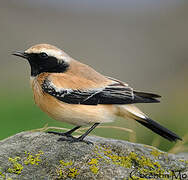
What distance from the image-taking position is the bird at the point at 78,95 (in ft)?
18.5

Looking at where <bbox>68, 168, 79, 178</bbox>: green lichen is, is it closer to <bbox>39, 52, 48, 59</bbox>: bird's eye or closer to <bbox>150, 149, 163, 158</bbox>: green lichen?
<bbox>150, 149, 163, 158</bbox>: green lichen

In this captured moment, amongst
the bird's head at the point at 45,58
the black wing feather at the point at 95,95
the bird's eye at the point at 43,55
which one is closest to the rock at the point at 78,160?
the black wing feather at the point at 95,95

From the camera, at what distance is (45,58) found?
239 inches

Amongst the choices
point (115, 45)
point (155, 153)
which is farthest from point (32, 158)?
point (115, 45)

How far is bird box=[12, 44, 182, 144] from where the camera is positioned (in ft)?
18.5

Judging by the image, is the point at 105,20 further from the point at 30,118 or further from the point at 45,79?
the point at 45,79

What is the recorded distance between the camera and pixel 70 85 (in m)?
5.77

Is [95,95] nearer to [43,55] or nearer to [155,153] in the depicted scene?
[43,55]

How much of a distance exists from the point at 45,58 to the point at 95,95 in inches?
37.0

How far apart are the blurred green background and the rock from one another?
5.46 meters

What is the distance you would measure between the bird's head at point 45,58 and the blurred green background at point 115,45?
16.9 feet

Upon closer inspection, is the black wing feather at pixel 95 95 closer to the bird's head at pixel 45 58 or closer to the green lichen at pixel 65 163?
the bird's head at pixel 45 58

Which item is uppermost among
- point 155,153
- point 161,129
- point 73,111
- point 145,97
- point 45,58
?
point 45,58

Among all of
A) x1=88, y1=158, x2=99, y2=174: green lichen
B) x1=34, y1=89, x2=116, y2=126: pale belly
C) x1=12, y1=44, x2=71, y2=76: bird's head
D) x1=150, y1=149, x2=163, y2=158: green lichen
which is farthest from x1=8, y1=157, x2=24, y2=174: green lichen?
x1=150, y1=149, x2=163, y2=158: green lichen
